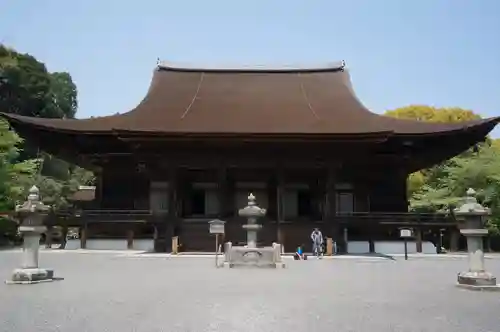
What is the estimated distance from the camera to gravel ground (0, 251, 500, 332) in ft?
20.7

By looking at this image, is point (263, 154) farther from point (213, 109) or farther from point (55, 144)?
point (55, 144)

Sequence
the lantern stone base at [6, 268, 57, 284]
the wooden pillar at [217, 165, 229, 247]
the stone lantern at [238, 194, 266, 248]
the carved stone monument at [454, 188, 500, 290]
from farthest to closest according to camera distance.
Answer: the wooden pillar at [217, 165, 229, 247], the stone lantern at [238, 194, 266, 248], the lantern stone base at [6, 268, 57, 284], the carved stone monument at [454, 188, 500, 290]

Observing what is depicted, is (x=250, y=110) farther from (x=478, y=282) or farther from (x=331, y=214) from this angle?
(x=478, y=282)

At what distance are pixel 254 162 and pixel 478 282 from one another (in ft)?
41.5

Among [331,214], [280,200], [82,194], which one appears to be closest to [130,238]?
[280,200]

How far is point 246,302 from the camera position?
8.12 metres

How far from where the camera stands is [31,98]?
169 feet

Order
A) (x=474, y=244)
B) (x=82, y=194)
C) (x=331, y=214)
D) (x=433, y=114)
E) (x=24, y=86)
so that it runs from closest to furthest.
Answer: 1. (x=474, y=244)
2. (x=331, y=214)
3. (x=82, y=194)
4. (x=433, y=114)
5. (x=24, y=86)

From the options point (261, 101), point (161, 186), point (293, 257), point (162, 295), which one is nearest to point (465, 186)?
point (261, 101)

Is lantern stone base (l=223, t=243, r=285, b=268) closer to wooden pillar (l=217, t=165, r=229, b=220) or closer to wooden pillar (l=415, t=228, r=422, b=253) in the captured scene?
wooden pillar (l=217, t=165, r=229, b=220)

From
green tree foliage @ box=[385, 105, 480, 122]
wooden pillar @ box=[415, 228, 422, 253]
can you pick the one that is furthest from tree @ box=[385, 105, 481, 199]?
wooden pillar @ box=[415, 228, 422, 253]

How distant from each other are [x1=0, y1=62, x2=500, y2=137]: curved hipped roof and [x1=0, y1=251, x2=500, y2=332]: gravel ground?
873 cm

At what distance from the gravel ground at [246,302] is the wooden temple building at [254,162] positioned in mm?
7672

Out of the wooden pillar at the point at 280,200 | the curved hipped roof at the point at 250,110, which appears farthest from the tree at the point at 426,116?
the wooden pillar at the point at 280,200
